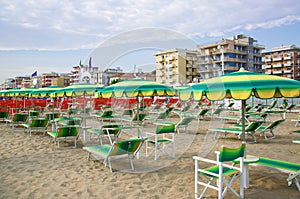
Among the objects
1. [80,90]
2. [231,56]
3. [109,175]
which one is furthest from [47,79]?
[109,175]

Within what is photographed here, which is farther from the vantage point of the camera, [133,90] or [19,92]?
[19,92]

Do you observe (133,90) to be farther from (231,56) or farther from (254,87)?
(231,56)

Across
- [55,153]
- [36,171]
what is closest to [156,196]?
[36,171]

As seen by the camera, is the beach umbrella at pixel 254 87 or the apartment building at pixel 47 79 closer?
the beach umbrella at pixel 254 87

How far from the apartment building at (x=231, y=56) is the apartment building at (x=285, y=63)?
11.7m

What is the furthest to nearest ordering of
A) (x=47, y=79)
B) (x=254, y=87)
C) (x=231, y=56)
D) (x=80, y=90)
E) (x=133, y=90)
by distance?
(x=47, y=79), (x=231, y=56), (x=80, y=90), (x=133, y=90), (x=254, y=87)

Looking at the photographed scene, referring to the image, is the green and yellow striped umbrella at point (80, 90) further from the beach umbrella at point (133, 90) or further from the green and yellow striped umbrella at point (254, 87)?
the green and yellow striped umbrella at point (254, 87)

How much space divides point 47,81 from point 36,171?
126 meters

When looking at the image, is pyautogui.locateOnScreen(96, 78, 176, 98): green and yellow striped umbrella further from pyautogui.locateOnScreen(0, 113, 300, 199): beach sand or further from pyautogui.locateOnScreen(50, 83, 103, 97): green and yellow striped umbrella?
pyautogui.locateOnScreen(0, 113, 300, 199): beach sand

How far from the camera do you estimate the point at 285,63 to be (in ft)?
240

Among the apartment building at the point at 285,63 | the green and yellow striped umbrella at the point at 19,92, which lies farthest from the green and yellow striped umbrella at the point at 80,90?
the apartment building at the point at 285,63

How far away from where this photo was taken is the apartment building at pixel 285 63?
71188 millimetres

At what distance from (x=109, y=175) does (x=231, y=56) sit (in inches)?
2245

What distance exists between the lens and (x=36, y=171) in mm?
4969
